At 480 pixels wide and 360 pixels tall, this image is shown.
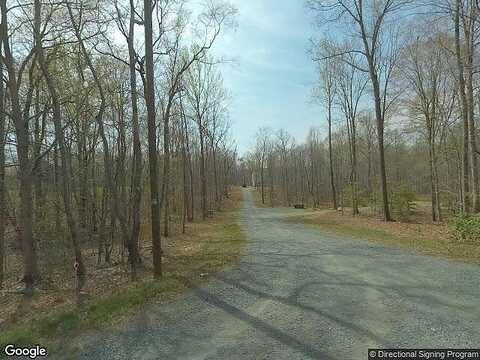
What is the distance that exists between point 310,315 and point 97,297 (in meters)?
4.92

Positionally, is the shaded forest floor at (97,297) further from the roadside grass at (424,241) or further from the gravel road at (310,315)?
the roadside grass at (424,241)

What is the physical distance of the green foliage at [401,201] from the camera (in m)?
24.8

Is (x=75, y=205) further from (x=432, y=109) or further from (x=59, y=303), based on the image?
(x=432, y=109)

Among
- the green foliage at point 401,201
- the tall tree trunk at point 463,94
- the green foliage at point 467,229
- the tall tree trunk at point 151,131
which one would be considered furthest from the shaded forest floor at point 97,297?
the green foliage at point 401,201

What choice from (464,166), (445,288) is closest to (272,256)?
(445,288)

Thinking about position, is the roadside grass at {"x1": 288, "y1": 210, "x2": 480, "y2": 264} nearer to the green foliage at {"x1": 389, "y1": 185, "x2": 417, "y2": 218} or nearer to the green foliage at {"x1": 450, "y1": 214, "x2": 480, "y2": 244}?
the green foliage at {"x1": 450, "y1": 214, "x2": 480, "y2": 244}

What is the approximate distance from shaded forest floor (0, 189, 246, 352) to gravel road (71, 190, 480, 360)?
557 mm

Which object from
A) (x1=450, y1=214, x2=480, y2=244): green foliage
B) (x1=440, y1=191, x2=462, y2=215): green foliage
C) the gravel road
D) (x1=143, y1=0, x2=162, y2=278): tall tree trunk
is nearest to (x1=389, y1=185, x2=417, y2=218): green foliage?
(x1=440, y1=191, x2=462, y2=215): green foliage

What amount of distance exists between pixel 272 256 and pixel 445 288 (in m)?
5.01

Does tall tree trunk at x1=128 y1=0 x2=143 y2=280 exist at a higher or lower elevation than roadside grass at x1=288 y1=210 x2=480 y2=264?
higher

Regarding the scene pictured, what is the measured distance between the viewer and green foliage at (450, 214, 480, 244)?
39.7 feet

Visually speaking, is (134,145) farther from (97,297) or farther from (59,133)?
(97,297)

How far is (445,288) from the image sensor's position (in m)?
6.69

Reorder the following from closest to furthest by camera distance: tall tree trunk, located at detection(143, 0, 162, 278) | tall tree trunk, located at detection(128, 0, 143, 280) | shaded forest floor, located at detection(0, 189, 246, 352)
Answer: shaded forest floor, located at detection(0, 189, 246, 352)
tall tree trunk, located at detection(143, 0, 162, 278)
tall tree trunk, located at detection(128, 0, 143, 280)
